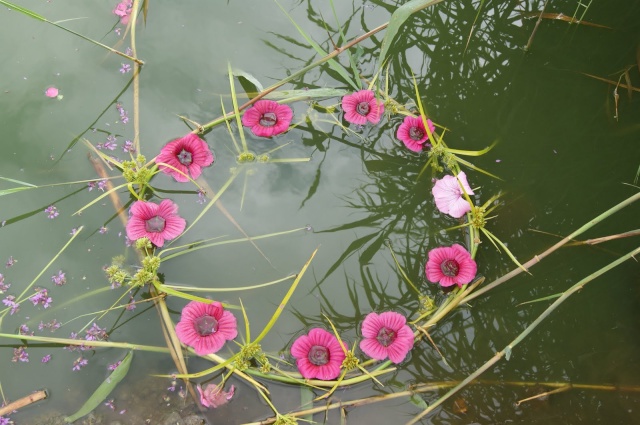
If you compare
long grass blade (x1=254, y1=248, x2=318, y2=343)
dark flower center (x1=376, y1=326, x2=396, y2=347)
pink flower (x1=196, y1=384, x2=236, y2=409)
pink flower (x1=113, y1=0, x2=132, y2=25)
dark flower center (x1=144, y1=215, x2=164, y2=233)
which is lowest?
dark flower center (x1=376, y1=326, x2=396, y2=347)

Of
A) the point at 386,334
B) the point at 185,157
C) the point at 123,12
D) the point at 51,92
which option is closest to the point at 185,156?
the point at 185,157

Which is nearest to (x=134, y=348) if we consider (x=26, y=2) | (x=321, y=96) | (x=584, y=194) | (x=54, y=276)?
(x=54, y=276)

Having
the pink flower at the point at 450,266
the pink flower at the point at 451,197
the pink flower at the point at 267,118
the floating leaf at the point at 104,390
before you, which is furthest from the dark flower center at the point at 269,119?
the floating leaf at the point at 104,390

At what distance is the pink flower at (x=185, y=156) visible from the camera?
5.69ft

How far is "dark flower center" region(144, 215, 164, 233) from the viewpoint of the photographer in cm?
168

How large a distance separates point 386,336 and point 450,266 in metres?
0.30

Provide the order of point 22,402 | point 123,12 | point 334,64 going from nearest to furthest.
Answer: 1. point 22,402
2. point 334,64
3. point 123,12

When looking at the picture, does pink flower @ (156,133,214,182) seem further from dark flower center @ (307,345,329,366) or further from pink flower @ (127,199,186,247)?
dark flower center @ (307,345,329,366)

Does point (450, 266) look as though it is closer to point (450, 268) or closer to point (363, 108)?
point (450, 268)

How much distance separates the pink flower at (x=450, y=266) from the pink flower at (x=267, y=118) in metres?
0.66

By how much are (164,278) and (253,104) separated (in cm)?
65

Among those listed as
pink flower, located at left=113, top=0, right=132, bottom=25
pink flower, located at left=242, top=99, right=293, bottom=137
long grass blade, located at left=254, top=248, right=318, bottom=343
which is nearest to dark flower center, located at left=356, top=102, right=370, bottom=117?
pink flower, located at left=242, top=99, right=293, bottom=137

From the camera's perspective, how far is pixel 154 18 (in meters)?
2.04

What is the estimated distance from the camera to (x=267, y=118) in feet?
6.12
